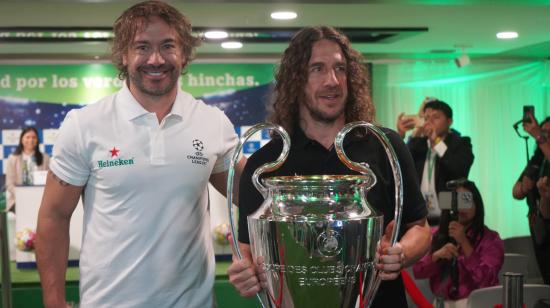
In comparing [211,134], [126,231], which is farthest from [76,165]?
[211,134]

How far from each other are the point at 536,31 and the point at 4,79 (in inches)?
206

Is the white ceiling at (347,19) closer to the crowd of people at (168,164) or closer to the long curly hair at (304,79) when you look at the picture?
the crowd of people at (168,164)

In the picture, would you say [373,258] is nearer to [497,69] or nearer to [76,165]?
[76,165]

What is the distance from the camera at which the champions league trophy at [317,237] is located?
1.54 metres

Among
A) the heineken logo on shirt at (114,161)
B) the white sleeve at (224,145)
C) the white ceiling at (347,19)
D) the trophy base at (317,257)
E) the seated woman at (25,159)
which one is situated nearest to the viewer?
the trophy base at (317,257)

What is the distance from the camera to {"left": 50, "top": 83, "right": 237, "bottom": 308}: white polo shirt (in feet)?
6.74

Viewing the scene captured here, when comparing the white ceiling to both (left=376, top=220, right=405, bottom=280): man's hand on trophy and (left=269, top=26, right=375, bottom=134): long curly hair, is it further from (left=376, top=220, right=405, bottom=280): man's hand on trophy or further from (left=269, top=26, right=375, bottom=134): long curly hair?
(left=376, top=220, right=405, bottom=280): man's hand on trophy

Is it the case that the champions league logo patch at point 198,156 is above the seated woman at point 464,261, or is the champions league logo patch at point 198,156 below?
above

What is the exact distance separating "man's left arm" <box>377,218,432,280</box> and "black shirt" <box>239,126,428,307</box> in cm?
3

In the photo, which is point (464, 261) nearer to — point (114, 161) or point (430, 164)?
point (430, 164)

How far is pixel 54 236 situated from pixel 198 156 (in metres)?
0.43

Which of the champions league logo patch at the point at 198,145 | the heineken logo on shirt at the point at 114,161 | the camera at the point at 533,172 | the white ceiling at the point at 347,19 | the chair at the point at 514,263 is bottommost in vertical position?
the chair at the point at 514,263

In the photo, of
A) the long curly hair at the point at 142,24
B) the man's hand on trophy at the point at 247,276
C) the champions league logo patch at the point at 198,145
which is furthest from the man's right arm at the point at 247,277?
the long curly hair at the point at 142,24

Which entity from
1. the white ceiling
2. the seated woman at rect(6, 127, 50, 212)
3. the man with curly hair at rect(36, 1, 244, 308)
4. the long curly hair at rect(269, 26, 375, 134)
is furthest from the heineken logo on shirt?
the seated woman at rect(6, 127, 50, 212)
